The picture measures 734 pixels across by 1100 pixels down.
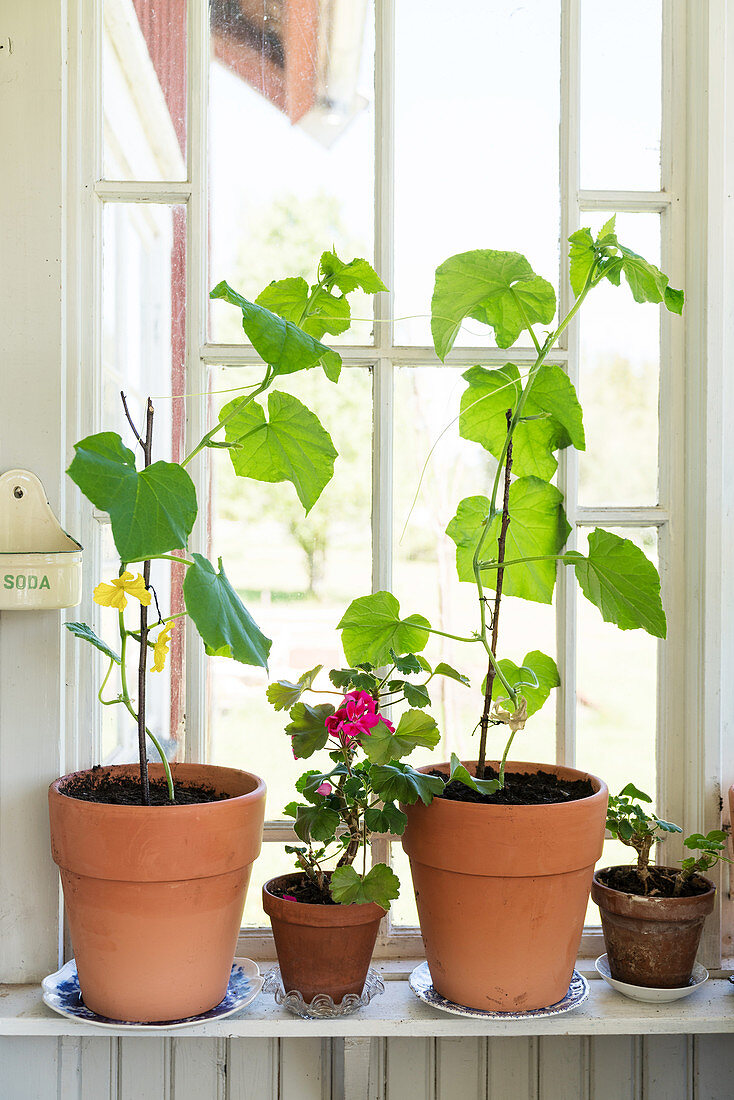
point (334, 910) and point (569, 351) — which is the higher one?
point (569, 351)

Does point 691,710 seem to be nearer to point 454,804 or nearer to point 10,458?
point 454,804

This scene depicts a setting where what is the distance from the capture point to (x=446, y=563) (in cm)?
145

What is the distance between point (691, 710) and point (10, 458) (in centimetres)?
108

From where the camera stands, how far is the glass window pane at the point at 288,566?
1.43 metres

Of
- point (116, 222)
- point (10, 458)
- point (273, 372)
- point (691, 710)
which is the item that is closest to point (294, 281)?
point (273, 372)

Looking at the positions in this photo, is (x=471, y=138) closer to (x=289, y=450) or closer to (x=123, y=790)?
(x=289, y=450)

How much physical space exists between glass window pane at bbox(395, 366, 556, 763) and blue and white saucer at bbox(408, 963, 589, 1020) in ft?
1.06

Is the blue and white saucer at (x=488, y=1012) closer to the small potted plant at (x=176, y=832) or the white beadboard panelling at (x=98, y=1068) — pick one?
the small potted plant at (x=176, y=832)

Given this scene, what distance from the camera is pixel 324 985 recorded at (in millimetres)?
1199

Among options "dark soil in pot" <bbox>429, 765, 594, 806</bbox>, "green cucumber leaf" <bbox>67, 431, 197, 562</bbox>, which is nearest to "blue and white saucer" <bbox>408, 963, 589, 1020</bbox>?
"dark soil in pot" <bbox>429, 765, 594, 806</bbox>

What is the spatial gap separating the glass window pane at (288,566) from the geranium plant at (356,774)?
0.64ft

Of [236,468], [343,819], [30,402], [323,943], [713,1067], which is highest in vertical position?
[30,402]

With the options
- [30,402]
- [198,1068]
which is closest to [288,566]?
[30,402]

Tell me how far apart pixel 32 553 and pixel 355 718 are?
18.6 inches
